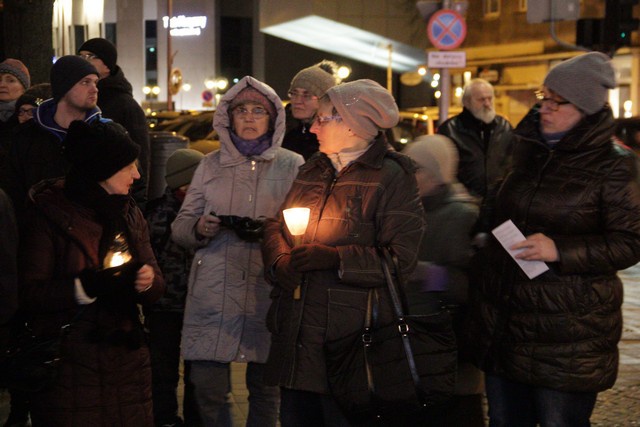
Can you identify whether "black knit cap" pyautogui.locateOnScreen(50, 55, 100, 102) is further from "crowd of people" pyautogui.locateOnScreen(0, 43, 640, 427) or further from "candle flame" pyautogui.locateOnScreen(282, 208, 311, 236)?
"candle flame" pyautogui.locateOnScreen(282, 208, 311, 236)

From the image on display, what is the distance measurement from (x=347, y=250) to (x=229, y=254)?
4.32ft

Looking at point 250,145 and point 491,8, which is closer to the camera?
point 250,145

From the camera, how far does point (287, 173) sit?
5656 mm

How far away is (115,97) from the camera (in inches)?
288

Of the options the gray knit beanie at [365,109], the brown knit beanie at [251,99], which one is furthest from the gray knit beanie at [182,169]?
the gray knit beanie at [365,109]

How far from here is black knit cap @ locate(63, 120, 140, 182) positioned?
4.26 m

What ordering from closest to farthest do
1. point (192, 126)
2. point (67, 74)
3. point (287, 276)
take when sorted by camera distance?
point (287, 276)
point (67, 74)
point (192, 126)

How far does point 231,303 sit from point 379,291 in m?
1.29

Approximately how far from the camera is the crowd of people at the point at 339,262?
164 inches

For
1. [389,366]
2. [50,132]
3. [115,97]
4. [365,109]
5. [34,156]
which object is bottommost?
[389,366]

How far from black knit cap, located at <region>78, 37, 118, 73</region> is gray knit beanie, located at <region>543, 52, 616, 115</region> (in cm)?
367

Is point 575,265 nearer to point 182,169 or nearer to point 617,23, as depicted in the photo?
point 182,169

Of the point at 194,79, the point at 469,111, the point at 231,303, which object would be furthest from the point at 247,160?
the point at 194,79

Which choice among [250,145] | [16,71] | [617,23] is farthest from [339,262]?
[617,23]
